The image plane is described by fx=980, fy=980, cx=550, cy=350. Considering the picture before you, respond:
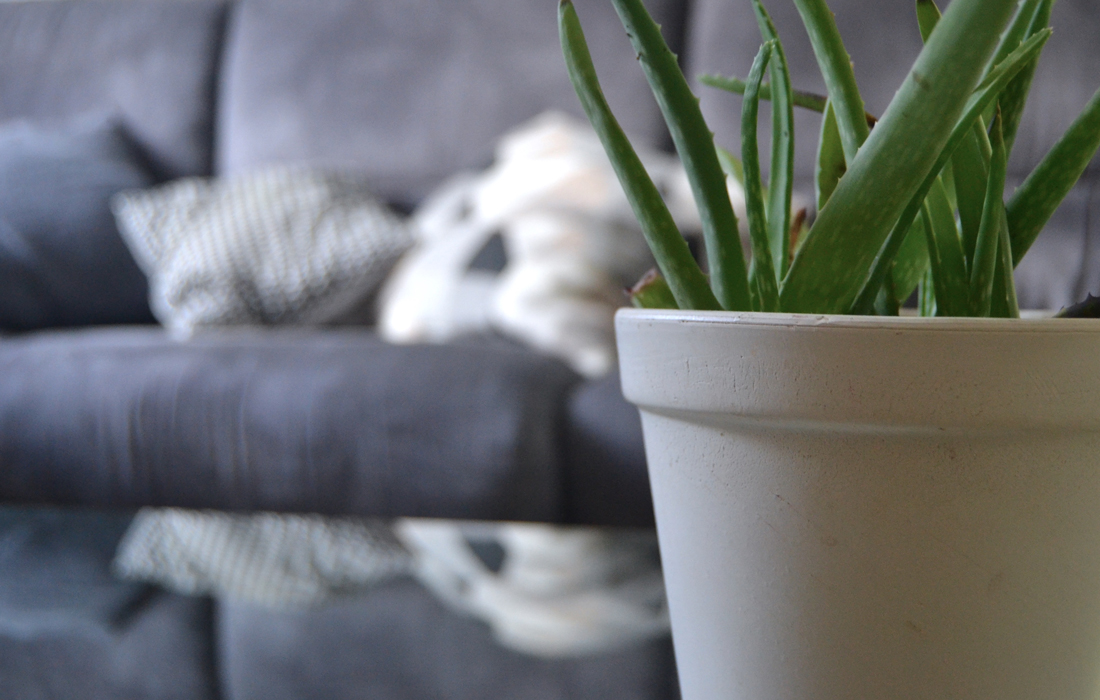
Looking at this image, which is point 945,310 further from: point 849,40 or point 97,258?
point 97,258

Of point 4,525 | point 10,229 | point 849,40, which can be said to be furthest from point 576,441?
point 10,229

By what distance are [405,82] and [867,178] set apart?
168 centimetres

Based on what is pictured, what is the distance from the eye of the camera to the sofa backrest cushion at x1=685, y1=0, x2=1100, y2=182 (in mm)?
1335

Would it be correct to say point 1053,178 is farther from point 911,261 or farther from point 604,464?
point 604,464

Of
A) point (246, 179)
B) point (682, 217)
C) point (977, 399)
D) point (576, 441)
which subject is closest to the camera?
point (977, 399)

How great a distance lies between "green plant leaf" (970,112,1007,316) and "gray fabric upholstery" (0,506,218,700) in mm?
271

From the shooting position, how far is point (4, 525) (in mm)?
641

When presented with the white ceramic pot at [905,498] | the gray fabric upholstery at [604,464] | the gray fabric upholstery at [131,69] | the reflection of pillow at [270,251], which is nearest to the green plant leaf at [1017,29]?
the white ceramic pot at [905,498]

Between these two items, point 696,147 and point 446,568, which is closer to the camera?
point 696,147

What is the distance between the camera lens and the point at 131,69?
78.7 inches

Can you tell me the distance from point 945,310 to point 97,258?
1824 mm

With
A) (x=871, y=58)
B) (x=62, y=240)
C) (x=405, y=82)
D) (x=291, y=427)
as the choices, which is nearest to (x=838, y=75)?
(x=291, y=427)

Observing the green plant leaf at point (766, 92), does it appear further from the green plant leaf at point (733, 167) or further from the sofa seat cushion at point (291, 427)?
the sofa seat cushion at point (291, 427)

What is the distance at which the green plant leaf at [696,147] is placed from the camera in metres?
0.24
